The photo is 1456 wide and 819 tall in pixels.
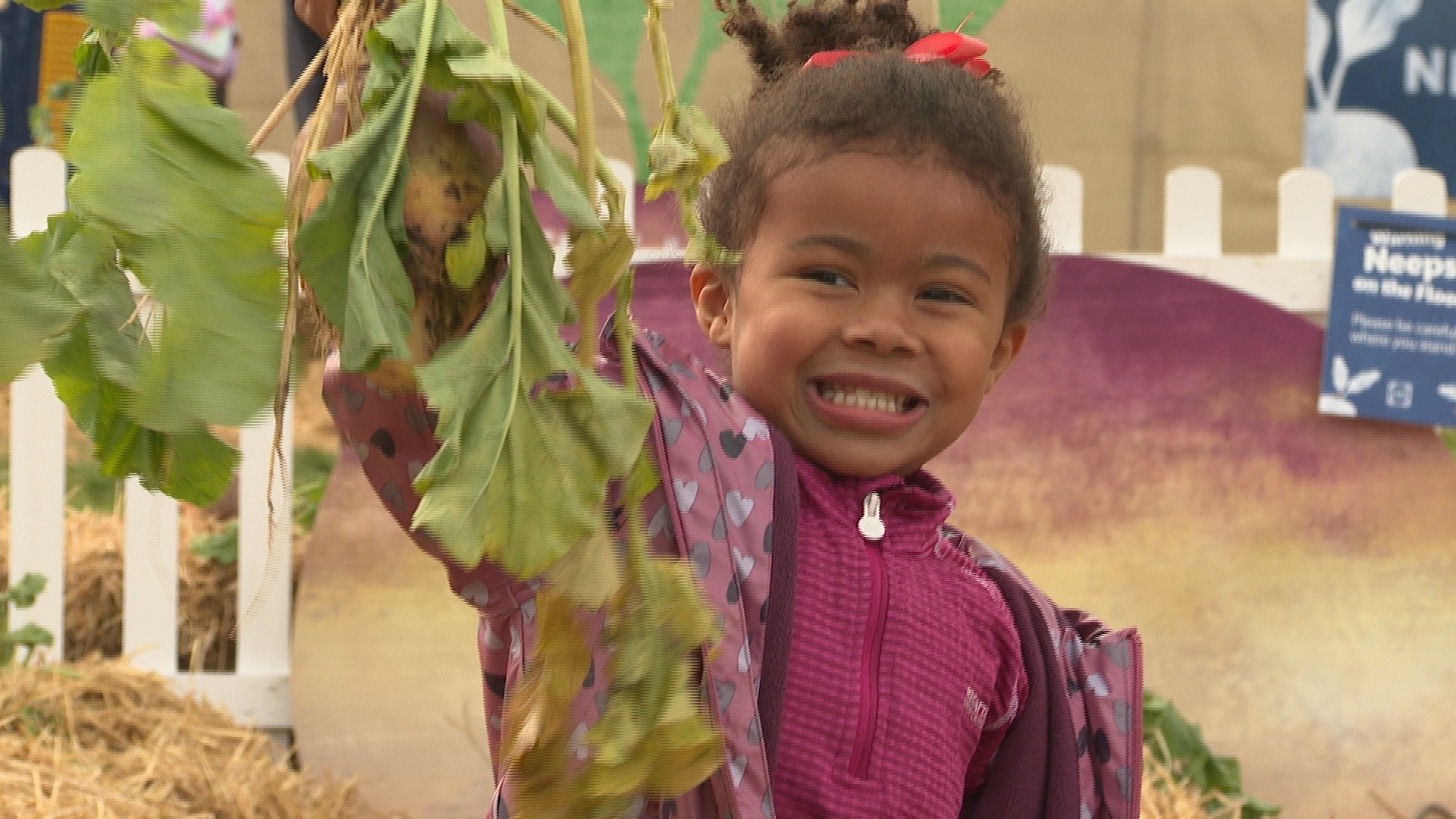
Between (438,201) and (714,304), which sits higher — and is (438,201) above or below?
above

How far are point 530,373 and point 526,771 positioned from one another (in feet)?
0.67

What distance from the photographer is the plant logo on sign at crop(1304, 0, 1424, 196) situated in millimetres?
4375

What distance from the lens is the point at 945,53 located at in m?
1.58

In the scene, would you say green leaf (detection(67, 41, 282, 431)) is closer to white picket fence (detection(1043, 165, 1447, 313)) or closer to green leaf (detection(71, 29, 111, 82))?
green leaf (detection(71, 29, 111, 82))

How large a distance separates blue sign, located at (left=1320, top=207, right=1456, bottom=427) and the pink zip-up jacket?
185 centimetres

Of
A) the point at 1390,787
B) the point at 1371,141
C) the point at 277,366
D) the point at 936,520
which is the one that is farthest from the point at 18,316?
the point at 1371,141

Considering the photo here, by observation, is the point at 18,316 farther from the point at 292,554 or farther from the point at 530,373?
the point at 292,554

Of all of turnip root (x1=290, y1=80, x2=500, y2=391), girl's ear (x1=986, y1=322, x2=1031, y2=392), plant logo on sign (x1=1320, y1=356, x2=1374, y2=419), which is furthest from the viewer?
plant logo on sign (x1=1320, y1=356, x2=1374, y2=419)

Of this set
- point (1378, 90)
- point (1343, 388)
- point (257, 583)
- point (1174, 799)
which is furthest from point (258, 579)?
point (1378, 90)

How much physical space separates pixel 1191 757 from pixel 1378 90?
238 centimetres

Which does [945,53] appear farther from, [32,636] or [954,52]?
[32,636]

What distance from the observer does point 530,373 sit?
0.68 metres

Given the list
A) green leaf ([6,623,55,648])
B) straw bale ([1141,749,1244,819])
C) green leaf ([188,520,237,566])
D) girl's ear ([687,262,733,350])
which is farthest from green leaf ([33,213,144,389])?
green leaf ([188,520,237,566])

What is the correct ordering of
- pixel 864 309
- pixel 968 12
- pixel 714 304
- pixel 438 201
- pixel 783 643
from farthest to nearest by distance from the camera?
pixel 968 12 → pixel 714 304 → pixel 864 309 → pixel 783 643 → pixel 438 201
